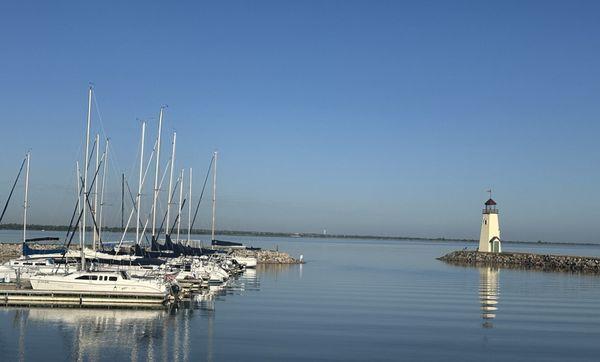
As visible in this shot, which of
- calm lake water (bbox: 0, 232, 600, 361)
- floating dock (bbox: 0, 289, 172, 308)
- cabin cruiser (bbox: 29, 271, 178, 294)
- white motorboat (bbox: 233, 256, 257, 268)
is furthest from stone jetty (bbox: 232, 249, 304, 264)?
floating dock (bbox: 0, 289, 172, 308)

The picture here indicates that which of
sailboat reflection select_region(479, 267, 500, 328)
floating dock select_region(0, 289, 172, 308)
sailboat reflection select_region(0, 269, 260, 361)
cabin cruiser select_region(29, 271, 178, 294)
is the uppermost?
cabin cruiser select_region(29, 271, 178, 294)

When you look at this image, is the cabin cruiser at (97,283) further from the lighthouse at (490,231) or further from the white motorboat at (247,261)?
the lighthouse at (490,231)

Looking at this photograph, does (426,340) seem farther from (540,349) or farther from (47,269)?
(47,269)

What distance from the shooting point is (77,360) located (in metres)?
22.8

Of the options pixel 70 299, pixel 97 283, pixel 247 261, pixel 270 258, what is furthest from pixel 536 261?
pixel 70 299

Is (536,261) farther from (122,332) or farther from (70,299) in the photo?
(122,332)

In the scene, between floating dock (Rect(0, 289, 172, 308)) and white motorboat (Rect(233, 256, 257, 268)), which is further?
white motorboat (Rect(233, 256, 257, 268))

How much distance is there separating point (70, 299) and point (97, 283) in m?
1.53

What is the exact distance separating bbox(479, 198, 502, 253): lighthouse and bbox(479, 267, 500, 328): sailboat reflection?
18.3 m

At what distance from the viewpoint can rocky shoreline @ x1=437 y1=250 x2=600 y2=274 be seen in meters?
82.5

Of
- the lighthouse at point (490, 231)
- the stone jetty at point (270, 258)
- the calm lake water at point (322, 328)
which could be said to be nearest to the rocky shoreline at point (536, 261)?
the lighthouse at point (490, 231)

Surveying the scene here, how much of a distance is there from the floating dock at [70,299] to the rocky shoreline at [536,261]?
2353 inches

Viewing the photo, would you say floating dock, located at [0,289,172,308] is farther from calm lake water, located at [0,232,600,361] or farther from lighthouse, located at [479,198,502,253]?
lighthouse, located at [479,198,502,253]

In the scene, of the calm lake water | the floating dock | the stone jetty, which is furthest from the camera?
the stone jetty
